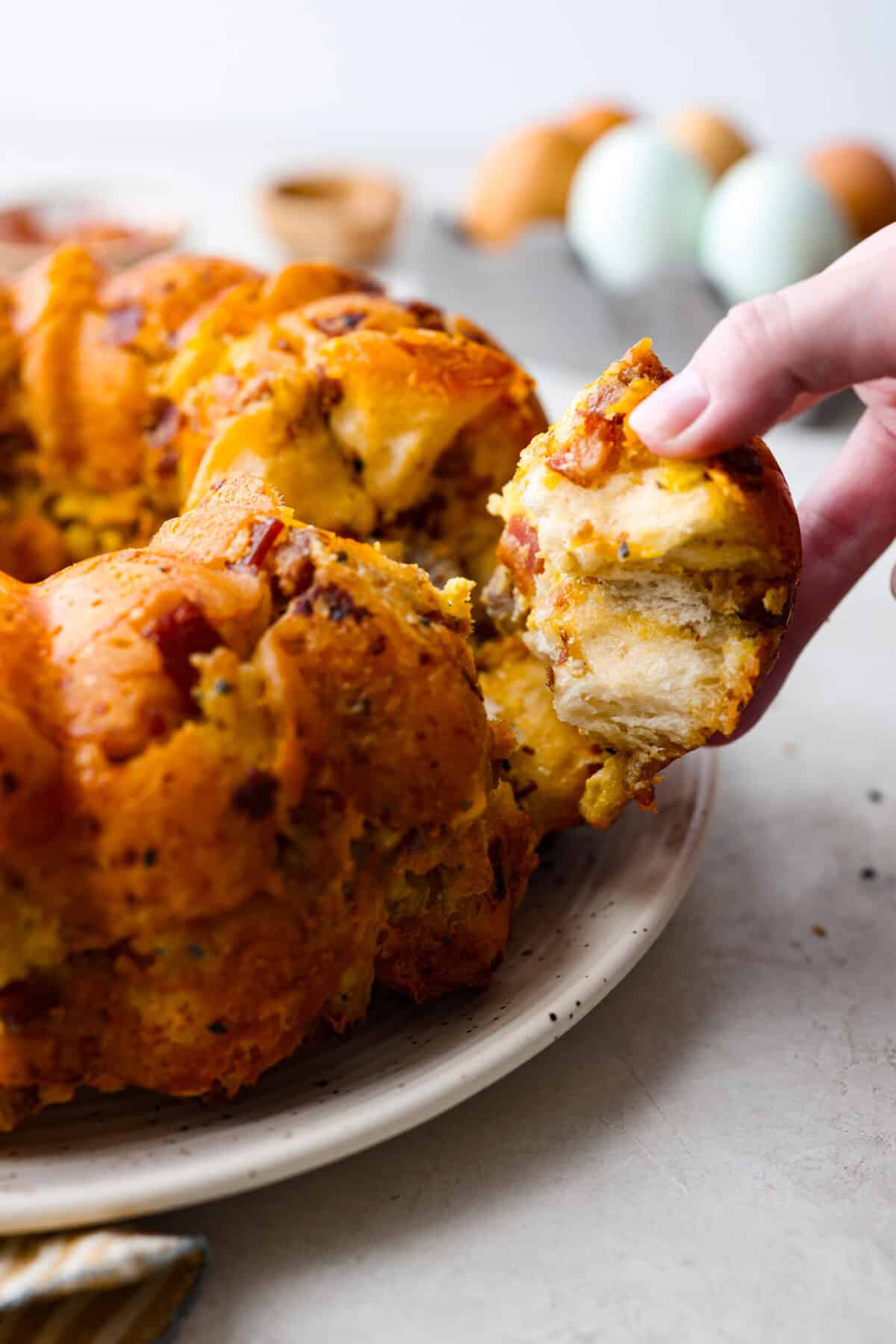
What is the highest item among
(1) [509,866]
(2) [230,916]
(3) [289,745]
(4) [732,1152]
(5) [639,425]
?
(5) [639,425]

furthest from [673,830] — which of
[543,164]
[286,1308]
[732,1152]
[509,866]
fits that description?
[543,164]

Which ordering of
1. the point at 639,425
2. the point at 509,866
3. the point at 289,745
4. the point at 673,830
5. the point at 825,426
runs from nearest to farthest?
1. the point at 289,745
2. the point at 639,425
3. the point at 509,866
4. the point at 673,830
5. the point at 825,426

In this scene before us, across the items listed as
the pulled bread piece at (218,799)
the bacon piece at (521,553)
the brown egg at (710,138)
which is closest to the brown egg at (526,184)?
the brown egg at (710,138)

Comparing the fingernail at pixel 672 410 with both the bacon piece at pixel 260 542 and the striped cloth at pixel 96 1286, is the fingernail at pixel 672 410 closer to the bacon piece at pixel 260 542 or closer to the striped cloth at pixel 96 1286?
the bacon piece at pixel 260 542

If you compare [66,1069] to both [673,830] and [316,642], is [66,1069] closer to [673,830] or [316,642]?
[316,642]

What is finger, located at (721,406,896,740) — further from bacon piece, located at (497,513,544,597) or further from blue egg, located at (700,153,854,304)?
blue egg, located at (700,153,854,304)

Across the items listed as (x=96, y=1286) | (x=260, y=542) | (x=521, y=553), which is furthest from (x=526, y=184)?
(x=96, y=1286)

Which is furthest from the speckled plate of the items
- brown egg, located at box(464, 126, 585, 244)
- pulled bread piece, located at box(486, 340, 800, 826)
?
brown egg, located at box(464, 126, 585, 244)
